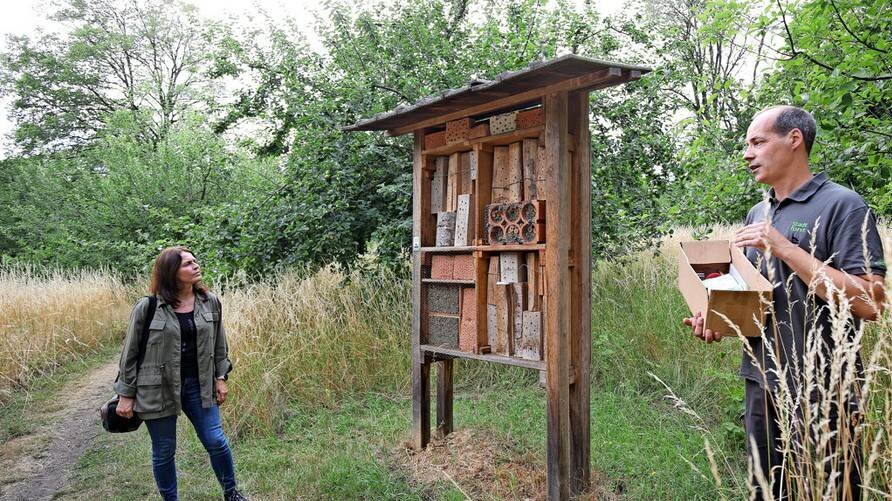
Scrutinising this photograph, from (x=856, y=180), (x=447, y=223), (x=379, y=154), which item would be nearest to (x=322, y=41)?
(x=379, y=154)

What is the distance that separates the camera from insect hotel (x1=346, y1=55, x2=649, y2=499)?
11.5ft

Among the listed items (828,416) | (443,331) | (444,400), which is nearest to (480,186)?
(443,331)

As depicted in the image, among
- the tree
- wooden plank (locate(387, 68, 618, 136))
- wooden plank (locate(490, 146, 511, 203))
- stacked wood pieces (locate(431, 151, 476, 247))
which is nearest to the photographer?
wooden plank (locate(387, 68, 618, 136))

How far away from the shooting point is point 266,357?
6.02 m

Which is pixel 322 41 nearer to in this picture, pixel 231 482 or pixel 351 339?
pixel 351 339

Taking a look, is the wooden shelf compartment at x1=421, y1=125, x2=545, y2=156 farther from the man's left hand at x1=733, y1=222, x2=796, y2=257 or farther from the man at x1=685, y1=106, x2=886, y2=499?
the man's left hand at x1=733, y1=222, x2=796, y2=257

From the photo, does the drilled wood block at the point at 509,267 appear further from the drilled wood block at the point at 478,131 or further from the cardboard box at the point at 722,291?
the cardboard box at the point at 722,291

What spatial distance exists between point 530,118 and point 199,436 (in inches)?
114

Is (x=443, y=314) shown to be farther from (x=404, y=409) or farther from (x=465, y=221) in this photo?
(x=404, y=409)

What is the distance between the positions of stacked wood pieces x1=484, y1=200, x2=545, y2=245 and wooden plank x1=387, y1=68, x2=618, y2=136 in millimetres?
529

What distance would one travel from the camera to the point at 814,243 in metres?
2.11

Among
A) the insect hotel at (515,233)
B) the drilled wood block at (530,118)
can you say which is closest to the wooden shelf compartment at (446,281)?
the insect hotel at (515,233)

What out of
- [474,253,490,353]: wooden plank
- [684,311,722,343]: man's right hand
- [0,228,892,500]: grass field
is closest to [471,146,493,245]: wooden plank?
[474,253,490,353]: wooden plank

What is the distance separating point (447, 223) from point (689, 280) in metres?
2.10
